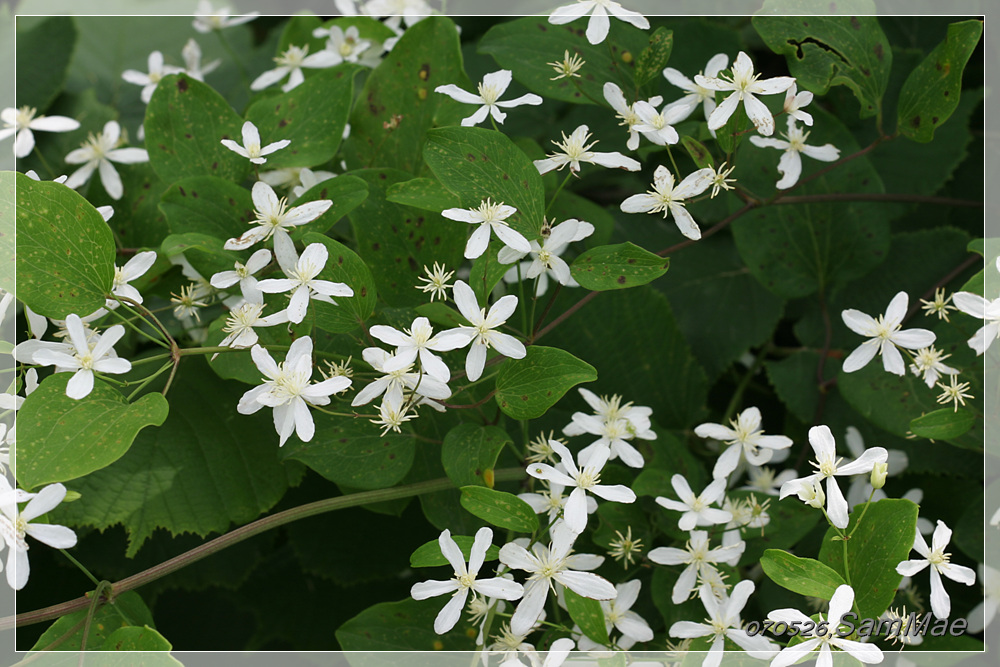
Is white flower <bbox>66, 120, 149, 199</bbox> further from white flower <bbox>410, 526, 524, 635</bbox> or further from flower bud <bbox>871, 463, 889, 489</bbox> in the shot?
flower bud <bbox>871, 463, 889, 489</bbox>

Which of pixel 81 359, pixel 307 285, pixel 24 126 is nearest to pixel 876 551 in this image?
pixel 307 285

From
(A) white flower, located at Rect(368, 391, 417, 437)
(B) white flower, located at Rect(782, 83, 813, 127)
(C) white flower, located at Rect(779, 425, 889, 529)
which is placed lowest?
(C) white flower, located at Rect(779, 425, 889, 529)

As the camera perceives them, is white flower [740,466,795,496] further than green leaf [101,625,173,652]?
Yes

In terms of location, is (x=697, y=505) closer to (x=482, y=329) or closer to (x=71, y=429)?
(x=482, y=329)

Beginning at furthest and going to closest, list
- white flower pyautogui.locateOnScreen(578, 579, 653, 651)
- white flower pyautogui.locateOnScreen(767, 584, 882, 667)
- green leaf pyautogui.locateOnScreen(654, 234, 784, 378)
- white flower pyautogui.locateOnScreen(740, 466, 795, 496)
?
green leaf pyautogui.locateOnScreen(654, 234, 784, 378)
white flower pyautogui.locateOnScreen(740, 466, 795, 496)
white flower pyautogui.locateOnScreen(578, 579, 653, 651)
white flower pyautogui.locateOnScreen(767, 584, 882, 667)

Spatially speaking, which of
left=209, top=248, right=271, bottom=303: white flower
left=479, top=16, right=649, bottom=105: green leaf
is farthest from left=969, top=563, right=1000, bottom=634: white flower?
left=209, top=248, right=271, bottom=303: white flower

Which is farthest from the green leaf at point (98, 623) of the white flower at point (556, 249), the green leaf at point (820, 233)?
the green leaf at point (820, 233)

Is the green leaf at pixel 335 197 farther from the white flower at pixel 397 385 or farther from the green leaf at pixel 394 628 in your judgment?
the green leaf at pixel 394 628

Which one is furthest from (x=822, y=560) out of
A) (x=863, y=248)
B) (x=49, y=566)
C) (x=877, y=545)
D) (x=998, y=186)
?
(x=49, y=566)
